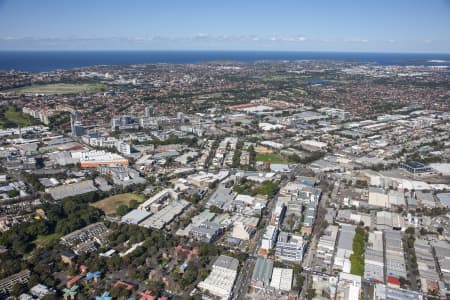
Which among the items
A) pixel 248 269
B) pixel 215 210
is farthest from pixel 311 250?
pixel 215 210

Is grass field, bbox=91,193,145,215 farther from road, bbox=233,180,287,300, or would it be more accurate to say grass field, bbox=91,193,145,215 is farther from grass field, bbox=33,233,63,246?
road, bbox=233,180,287,300

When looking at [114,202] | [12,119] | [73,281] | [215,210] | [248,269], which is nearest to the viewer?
[73,281]

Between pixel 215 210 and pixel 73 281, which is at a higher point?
pixel 215 210

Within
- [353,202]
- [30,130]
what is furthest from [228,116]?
[353,202]

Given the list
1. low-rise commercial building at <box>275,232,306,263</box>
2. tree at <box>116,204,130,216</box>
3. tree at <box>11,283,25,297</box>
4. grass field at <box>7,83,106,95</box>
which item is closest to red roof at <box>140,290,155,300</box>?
tree at <box>11,283,25,297</box>

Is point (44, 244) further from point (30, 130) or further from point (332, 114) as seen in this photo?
point (332, 114)

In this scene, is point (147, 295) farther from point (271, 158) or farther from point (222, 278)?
point (271, 158)

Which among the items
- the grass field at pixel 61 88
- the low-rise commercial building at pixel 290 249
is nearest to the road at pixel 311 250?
the low-rise commercial building at pixel 290 249
